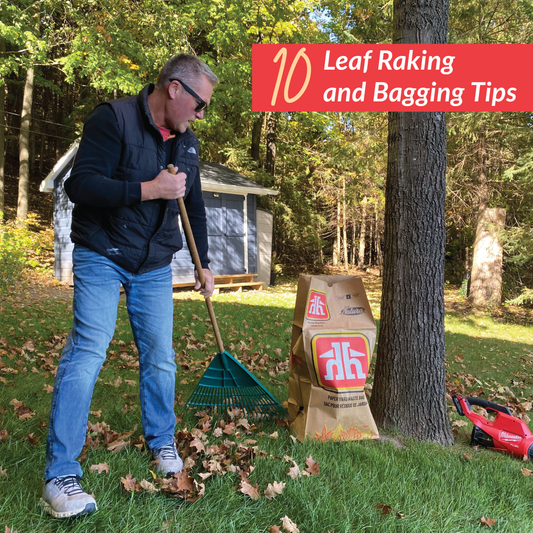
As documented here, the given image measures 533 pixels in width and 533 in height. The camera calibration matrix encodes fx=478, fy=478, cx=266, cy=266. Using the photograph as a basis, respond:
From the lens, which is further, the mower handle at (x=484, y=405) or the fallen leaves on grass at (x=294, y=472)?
the mower handle at (x=484, y=405)

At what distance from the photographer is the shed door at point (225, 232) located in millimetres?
13516

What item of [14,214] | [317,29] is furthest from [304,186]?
[14,214]

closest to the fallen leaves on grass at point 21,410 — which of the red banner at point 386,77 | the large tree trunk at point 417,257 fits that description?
the large tree trunk at point 417,257

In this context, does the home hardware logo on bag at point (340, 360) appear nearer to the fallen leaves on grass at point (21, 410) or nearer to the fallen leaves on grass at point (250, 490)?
the fallen leaves on grass at point (250, 490)

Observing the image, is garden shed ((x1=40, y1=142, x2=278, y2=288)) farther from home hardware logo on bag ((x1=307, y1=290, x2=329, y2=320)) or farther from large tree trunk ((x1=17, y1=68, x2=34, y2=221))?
home hardware logo on bag ((x1=307, y1=290, x2=329, y2=320))

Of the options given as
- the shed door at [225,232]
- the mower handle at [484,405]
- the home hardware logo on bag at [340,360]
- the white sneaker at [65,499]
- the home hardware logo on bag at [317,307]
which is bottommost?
the white sneaker at [65,499]

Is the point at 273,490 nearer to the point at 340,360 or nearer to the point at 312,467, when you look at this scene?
the point at 312,467

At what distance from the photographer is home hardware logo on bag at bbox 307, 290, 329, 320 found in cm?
299

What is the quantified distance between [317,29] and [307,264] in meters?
10.9

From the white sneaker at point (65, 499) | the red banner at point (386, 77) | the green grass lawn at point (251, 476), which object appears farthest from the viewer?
the red banner at point (386, 77)

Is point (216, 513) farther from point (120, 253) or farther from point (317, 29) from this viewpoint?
point (317, 29)

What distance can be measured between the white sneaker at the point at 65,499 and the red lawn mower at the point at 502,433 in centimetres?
249

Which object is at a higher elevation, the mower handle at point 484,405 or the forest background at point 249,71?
the forest background at point 249,71

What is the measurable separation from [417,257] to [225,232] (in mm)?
10868
